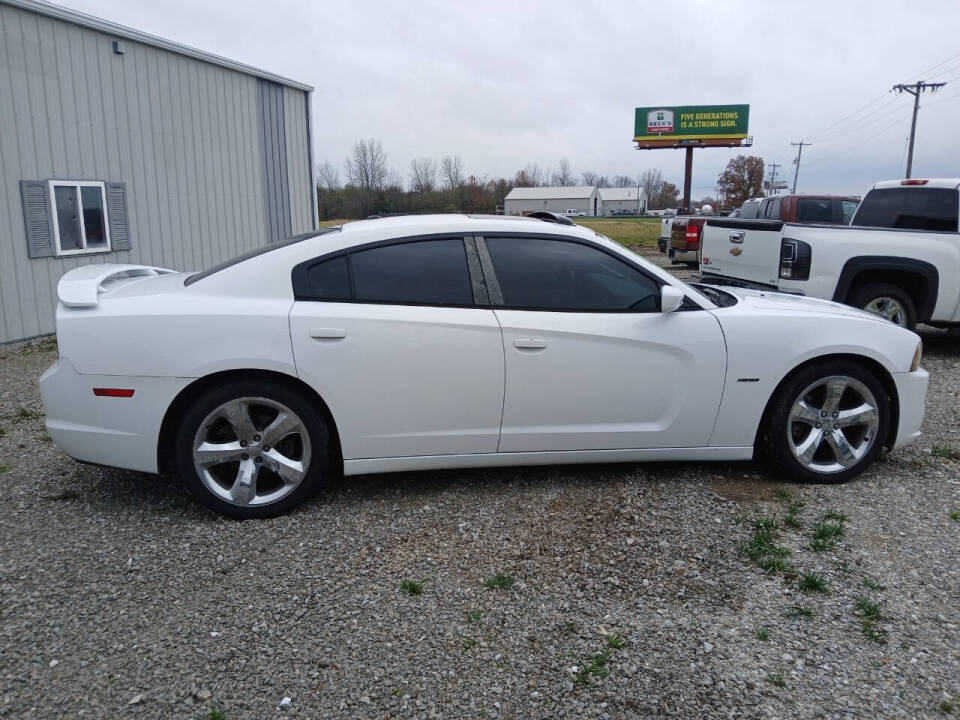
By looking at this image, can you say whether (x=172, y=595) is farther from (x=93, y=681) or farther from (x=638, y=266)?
(x=638, y=266)

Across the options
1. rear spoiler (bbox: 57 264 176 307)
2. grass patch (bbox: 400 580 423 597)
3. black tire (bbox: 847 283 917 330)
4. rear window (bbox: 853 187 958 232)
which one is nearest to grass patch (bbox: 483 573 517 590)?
grass patch (bbox: 400 580 423 597)

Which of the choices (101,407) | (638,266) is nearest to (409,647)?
(101,407)

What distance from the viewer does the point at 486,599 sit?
10.6 ft

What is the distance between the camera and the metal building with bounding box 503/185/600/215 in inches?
3797

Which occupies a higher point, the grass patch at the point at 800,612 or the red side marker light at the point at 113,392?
the red side marker light at the point at 113,392

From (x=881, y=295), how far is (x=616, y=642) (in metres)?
6.82

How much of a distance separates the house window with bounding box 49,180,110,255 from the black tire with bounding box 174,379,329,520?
7334 mm

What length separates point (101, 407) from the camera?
12.6 ft

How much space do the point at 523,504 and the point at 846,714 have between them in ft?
6.38

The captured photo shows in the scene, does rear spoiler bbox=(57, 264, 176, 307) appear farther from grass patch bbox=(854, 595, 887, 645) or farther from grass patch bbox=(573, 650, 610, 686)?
grass patch bbox=(854, 595, 887, 645)

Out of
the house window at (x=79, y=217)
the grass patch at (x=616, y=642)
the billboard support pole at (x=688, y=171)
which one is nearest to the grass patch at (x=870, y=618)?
the grass patch at (x=616, y=642)

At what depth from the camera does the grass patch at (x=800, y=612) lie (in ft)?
10.1

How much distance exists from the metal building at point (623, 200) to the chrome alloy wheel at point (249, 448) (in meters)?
114

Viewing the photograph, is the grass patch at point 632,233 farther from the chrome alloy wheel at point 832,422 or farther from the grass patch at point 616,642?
the grass patch at point 616,642
